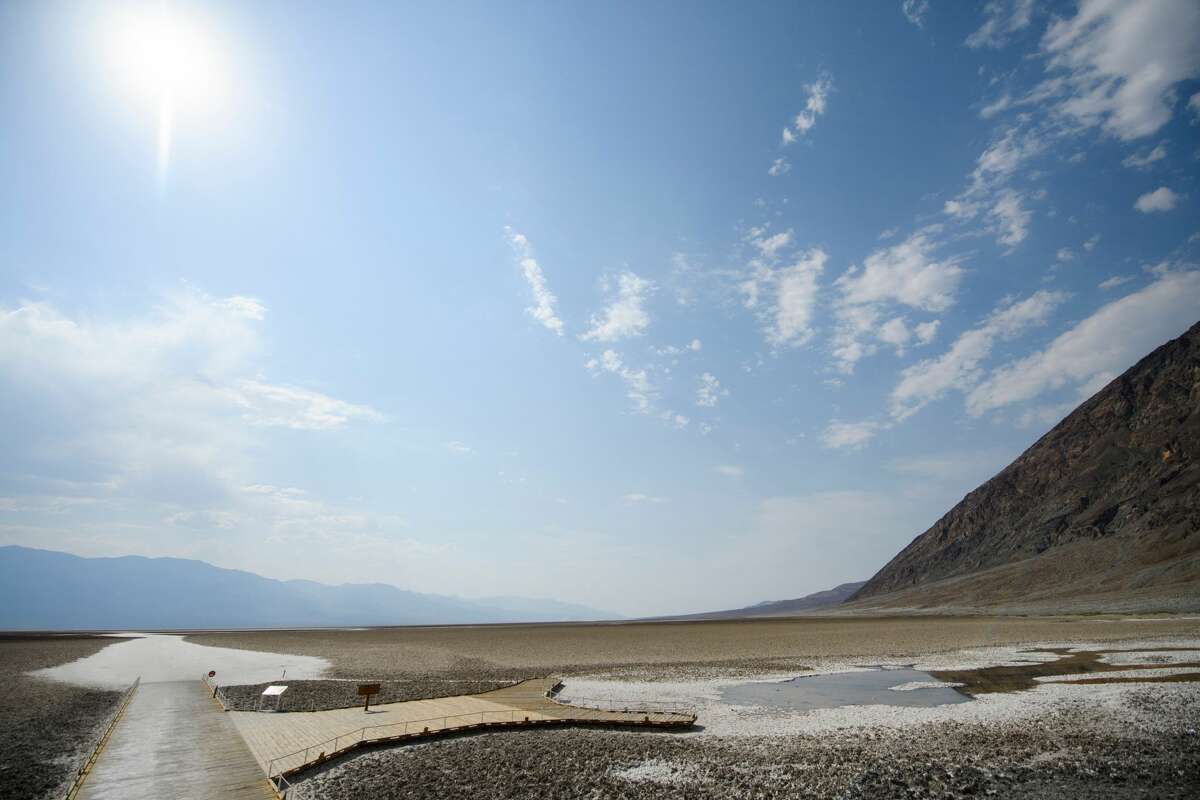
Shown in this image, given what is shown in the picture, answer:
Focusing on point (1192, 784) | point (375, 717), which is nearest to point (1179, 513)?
point (1192, 784)

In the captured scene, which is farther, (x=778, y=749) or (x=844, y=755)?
(x=778, y=749)

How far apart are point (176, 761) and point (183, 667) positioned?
4497 centimetres

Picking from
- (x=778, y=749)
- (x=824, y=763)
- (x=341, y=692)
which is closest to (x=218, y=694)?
(x=341, y=692)

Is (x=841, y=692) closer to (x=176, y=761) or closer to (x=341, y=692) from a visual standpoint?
(x=341, y=692)

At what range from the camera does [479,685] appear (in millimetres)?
41812

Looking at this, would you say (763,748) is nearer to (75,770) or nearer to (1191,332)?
(75,770)

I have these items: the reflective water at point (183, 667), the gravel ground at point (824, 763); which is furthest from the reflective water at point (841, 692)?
the reflective water at point (183, 667)

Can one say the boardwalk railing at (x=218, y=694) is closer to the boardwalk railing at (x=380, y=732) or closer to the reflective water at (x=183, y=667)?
the reflective water at (x=183, y=667)

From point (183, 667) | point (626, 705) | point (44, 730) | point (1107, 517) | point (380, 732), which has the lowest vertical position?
point (183, 667)

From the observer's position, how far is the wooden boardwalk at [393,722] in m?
24.6

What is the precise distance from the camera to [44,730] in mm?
30203

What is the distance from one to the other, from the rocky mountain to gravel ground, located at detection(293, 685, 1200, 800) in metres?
91.2

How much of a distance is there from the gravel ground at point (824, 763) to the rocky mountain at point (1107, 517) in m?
91.2

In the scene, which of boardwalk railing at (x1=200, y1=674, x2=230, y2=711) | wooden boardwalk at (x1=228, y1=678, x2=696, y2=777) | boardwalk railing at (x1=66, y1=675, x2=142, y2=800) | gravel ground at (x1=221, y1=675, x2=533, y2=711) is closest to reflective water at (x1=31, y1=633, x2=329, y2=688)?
boardwalk railing at (x1=200, y1=674, x2=230, y2=711)
